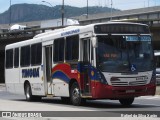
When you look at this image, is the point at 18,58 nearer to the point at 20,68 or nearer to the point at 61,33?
the point at 20,68

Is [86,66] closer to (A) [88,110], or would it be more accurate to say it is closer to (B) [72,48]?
(B) [72,48]

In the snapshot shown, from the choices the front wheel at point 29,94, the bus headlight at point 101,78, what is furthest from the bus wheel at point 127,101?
the front wheel at point 29,94

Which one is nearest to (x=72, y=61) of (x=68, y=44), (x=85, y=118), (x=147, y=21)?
(x=68, y=44)

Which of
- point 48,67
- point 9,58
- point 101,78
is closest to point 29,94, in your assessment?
point 48,67

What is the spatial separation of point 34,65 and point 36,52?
68cm

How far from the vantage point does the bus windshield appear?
1748cm

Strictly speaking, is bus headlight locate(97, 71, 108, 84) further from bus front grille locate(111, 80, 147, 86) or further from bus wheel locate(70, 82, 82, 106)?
bus wheel locate(70, 82, 82, 106)

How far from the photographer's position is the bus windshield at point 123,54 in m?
17.5

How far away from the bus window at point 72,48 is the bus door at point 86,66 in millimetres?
551

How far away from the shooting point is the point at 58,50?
Answer: 20750 mm

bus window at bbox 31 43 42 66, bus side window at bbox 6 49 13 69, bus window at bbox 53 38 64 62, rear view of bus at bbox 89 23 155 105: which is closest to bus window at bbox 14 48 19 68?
bus side window at bbox 6 49 13 69

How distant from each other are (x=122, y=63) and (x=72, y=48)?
2643 millimetres

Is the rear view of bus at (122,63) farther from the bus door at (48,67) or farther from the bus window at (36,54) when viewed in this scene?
the bus window at (36,54)

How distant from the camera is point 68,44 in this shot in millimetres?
19828
